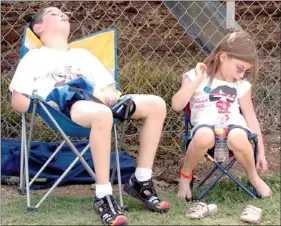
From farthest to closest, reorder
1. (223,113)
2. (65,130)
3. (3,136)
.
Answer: (3,136), (223,113), (65,130)

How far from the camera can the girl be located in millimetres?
3533

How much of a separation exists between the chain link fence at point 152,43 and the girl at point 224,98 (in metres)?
0.84

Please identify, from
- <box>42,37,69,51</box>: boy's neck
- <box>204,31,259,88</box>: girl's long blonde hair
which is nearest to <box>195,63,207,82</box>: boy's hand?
<box>204,31,259,88</box>: girl's long blonde hair

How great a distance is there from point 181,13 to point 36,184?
1.54 metres

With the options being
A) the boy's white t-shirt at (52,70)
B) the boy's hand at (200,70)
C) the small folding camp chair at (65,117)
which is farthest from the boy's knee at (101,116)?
the boy's hand at (200,70)

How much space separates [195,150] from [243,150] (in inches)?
9.8

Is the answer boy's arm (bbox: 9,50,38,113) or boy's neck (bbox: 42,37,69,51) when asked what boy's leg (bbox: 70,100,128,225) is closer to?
boy's arm (bbox: 9,50,38,113)

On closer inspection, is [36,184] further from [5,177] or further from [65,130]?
[65,130]

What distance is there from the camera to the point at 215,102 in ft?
12.0

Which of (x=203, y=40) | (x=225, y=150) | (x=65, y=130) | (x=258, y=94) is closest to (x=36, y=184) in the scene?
(x=65, y=130)

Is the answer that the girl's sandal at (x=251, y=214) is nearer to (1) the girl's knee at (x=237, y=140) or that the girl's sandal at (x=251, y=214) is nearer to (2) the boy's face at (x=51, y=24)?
(1) the girl's knee at (x=237, y=140)

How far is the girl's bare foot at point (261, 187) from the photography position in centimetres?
360

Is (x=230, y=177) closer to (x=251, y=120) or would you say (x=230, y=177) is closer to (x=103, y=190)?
(x=251, y=120)

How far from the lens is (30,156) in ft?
12.8
